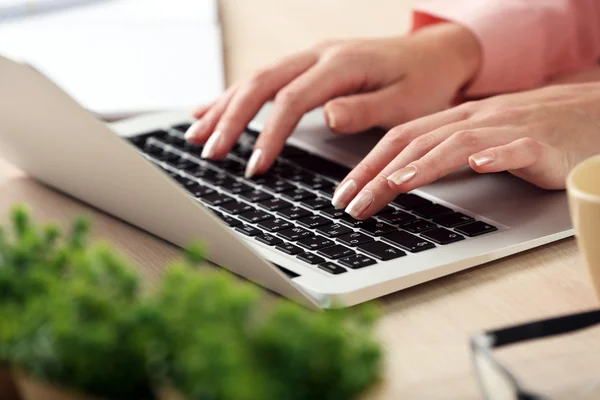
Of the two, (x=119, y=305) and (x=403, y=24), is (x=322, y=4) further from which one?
(x=119, y=305)

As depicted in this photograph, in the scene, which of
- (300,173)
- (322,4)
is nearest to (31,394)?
(300,173)

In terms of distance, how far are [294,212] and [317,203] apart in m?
0.03

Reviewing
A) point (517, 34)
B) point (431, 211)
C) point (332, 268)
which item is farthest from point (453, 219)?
point (517, 34)

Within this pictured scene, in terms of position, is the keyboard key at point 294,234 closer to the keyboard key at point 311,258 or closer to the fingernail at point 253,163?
the keyboard key at point 311,258

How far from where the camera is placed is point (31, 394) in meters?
0.31

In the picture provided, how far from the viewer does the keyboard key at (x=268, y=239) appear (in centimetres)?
58

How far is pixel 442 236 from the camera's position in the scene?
58 centimetres

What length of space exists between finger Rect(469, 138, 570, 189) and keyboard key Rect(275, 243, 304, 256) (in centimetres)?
15

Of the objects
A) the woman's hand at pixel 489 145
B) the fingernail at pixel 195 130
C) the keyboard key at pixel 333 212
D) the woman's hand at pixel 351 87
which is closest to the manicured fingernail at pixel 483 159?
the woman's hand at pixel 489 145

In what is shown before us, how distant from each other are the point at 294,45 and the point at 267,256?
1.26 metres

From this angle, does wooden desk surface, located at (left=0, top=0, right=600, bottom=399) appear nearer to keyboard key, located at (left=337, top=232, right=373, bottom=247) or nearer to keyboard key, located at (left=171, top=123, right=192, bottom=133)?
keyboard key, located at (left=337, top=232, right=373, bottom=247)

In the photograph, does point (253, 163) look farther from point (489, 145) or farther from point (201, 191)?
point (489, 145)

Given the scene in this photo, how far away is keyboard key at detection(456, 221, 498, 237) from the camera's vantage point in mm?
583

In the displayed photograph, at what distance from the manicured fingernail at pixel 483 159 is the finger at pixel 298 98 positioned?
0.66ft
